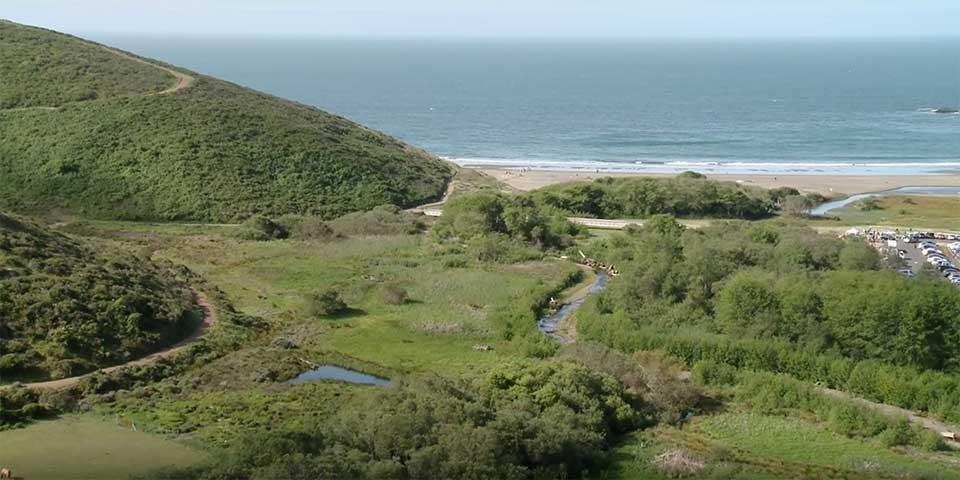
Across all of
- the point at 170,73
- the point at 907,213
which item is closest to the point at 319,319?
the point at 907,213

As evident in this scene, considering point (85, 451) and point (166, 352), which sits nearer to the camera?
point (85, 451)

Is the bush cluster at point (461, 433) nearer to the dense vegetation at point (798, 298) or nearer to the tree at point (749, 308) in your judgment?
the tree at point (749, 308)

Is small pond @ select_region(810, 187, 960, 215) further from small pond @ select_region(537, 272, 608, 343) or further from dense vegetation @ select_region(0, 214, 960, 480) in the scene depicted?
small pond @ select_region(537, 272, 608, 343)

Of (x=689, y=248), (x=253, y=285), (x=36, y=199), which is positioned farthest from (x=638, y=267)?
(x=36, y=199)

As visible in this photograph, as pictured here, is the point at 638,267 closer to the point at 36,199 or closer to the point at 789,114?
the point at 36,199

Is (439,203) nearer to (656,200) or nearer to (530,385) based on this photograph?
(656,200)

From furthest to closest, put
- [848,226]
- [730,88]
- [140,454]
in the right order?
[730,88] → [848,226] → [140,454]
